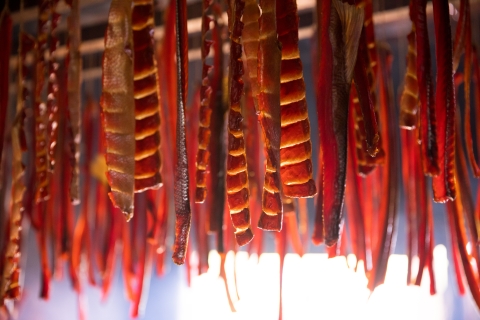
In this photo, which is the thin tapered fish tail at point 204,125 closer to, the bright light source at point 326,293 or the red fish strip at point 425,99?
the red fish strip at point 425,99

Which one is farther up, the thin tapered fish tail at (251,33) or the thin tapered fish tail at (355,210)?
the thin tapered fish tail at (251,33)

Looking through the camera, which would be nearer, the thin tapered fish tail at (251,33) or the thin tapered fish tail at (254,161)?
the thin tapered fish tail at (251,33)

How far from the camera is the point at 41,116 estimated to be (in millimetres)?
974

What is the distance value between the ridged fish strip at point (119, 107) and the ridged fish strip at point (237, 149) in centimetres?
16

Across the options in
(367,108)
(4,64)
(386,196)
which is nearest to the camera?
(367,108)

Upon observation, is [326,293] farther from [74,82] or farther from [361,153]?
[74,82]

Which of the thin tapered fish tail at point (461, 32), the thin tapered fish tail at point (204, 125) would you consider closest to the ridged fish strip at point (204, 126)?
the thin tapered fish tail at point (204, 125)

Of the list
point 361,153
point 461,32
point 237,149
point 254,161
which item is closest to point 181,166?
point 237,149

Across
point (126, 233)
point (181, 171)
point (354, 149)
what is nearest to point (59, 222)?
point (126, 233)

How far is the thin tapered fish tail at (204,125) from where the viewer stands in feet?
2.45

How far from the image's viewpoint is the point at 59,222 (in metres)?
1.21

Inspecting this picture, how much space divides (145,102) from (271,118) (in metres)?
0.24

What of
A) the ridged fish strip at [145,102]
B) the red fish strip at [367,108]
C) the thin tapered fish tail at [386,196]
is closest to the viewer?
the red fish strip at [367,108]

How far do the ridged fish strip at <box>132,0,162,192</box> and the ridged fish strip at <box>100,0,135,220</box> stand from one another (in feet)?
0.06
